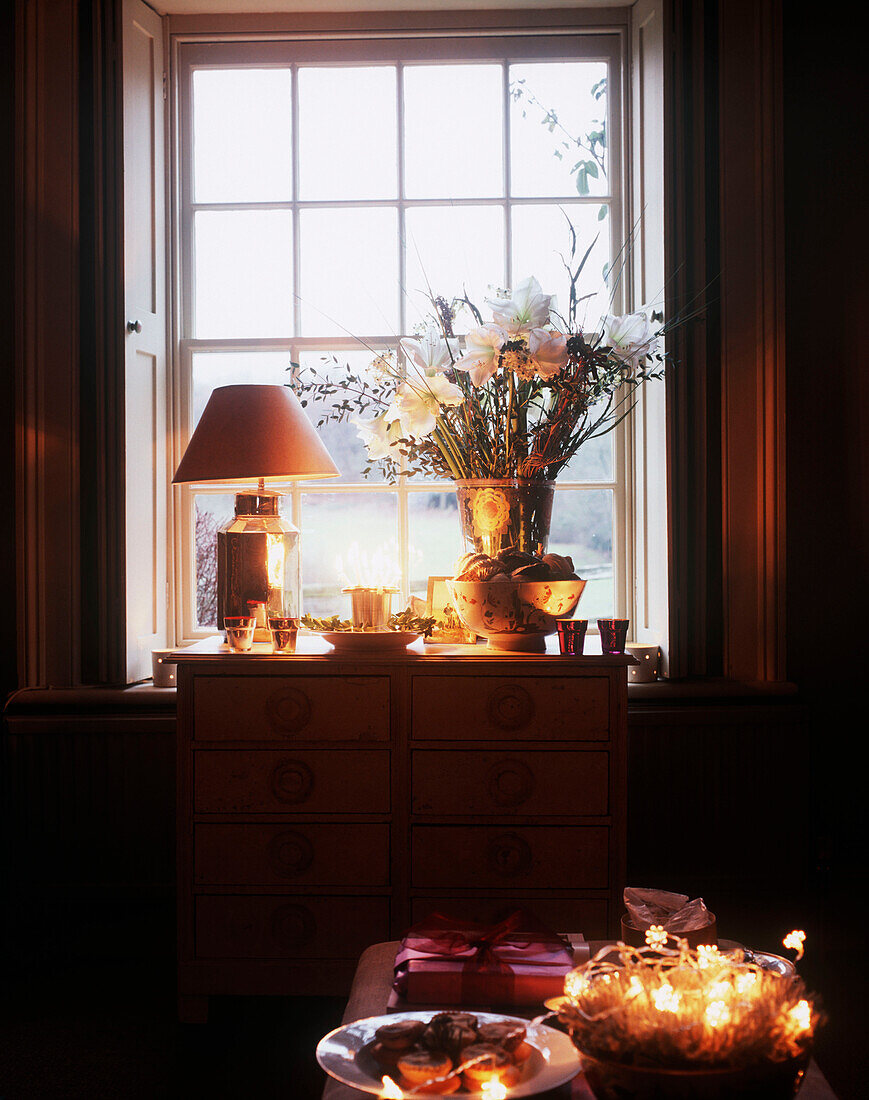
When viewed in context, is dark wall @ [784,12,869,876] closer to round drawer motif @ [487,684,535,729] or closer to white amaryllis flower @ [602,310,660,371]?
white amaryllis flower @ [602,310,660,371]

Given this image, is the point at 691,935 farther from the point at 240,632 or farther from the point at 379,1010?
the point at 240,632

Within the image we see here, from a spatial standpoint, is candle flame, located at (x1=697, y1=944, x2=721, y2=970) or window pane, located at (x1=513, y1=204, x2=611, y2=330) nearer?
candle flame, located at (x1=697, y1=944, x2=721, y2=970)

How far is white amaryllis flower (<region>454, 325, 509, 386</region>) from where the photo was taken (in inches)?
75.0

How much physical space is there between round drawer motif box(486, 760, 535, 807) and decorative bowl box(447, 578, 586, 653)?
264 mm

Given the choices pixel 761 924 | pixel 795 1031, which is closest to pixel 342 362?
pixel 761 924

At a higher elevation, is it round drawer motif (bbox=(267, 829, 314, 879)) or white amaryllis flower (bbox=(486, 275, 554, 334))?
white amaryllis flower (bbox=(486, 275, 554, 334))

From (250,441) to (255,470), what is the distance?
0.07m

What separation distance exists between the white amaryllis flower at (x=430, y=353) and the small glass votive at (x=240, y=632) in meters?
0.70

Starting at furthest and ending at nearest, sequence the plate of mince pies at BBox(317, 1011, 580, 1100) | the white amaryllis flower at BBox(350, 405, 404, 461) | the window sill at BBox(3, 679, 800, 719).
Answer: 1. the window sill at BBox(3, 679, 800, 719)
2. the white amaryllis flower at BBox(350, 405, 404, 461)
3. the plate of mince pies at BBox(317, 1011, 580, 1100)

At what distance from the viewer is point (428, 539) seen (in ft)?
8.73

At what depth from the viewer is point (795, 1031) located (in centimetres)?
80

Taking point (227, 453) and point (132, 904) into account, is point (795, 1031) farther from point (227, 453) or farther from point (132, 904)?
point (132, 904)

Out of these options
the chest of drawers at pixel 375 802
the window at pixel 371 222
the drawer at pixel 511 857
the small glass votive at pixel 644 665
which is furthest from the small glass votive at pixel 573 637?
the window at pixel 371 222

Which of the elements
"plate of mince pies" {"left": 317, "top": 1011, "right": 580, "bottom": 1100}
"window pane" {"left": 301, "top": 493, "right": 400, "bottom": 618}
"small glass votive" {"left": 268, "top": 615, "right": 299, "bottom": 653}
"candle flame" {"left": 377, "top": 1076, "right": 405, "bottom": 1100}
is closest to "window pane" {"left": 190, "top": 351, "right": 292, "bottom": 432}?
"window pane" {"left": 301, "top": 493, "right": 400, "bottom": 618}
